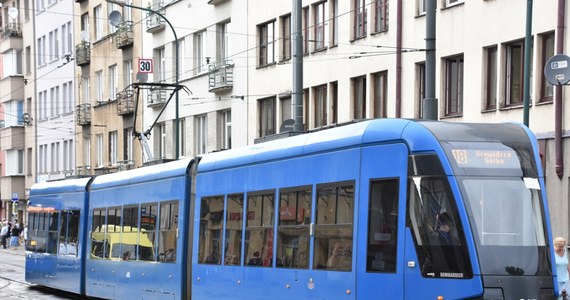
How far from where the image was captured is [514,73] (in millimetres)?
25875

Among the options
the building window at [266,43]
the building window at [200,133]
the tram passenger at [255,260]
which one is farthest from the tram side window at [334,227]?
the building window at [200,133]

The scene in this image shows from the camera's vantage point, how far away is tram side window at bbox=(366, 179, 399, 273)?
12867 millimetres

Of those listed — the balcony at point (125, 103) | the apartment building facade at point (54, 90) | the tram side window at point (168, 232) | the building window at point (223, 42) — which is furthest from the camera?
the apartment building facade at point (54, 90)

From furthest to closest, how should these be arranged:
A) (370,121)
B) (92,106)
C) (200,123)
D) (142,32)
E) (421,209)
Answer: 1. (92,106)
2. (142,32)
3. (200,123)
4. (370,121)
5. (421,209)

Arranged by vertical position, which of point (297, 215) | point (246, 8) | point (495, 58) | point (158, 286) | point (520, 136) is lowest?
point (158, 286)

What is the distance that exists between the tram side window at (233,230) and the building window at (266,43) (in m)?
21.8

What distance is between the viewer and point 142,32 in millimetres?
51969

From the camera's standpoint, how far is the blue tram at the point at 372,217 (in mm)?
12320

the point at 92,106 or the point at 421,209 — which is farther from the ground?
the point at 92,106

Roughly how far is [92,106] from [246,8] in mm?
21754

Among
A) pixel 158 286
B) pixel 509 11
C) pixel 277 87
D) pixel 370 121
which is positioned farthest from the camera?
pixel 277 87

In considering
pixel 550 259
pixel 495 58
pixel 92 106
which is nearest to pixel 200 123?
pixel 92 106

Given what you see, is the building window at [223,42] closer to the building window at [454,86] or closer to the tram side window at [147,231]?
the building window at [454,86]

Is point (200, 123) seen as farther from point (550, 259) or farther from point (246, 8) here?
point (550, 259)
